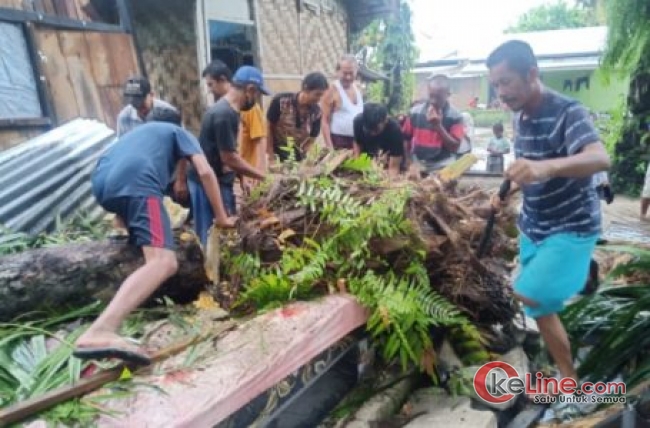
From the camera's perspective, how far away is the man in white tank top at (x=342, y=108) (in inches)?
233

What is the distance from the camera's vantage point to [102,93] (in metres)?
6.27

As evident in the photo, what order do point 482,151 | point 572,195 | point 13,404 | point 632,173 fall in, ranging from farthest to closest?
point 482,151
point 632,173
point 572,195
point 13,404

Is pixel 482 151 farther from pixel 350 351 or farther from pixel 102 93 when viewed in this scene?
pixel 350 351

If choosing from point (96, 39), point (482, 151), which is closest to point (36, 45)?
point (96, 39)

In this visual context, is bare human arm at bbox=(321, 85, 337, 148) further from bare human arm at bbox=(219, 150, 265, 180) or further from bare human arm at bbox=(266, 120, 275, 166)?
bare human arm at bbox=(219, 150, 265, 180)

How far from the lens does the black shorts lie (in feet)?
9.46

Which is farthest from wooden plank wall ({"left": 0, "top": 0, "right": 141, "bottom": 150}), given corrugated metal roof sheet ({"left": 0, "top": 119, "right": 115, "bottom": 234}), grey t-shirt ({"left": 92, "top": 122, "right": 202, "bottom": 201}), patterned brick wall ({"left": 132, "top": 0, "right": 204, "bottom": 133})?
grey t-shirt ({"left": 92, "top": 122, "right": 202, "bottom": 201})

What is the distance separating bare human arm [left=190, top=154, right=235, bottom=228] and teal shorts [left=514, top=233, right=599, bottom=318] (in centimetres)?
178

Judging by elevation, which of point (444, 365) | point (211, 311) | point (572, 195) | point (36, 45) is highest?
point (36, 45)

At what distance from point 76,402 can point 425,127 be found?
179 inches

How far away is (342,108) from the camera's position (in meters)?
5.93

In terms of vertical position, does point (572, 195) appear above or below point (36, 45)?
below

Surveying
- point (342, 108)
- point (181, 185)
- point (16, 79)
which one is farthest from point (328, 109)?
point (16, 79)

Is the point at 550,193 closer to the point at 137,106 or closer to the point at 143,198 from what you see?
the point at 143,198
